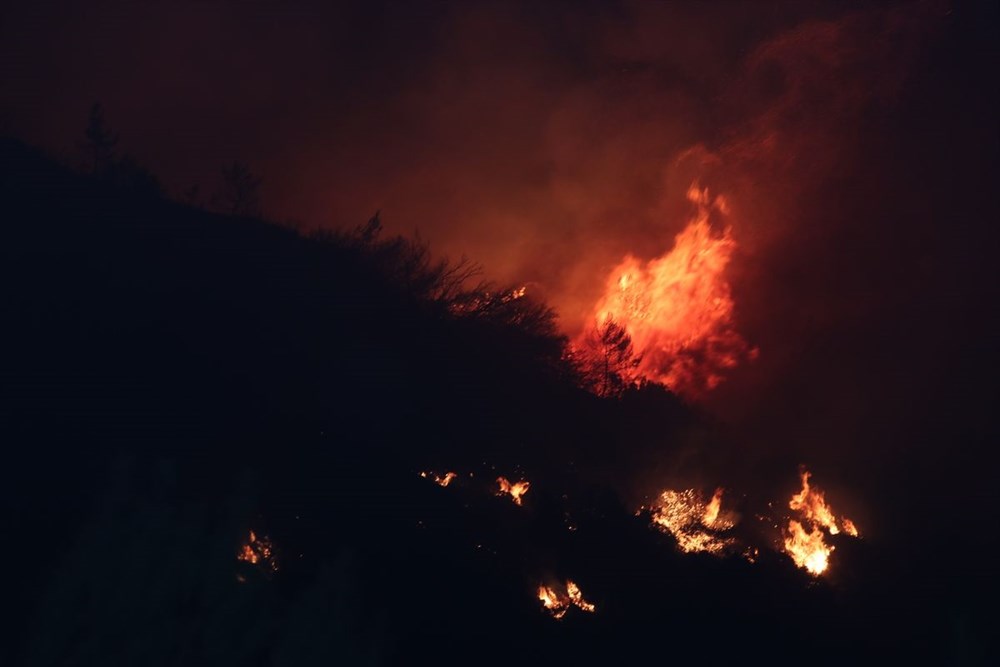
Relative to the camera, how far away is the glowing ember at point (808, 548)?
59.8 ft

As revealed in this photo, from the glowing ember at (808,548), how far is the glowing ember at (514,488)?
5.75 metres

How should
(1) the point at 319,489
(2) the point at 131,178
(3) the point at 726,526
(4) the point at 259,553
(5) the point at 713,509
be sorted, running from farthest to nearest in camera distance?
1. (2) the point at 131,178
2. (5) the point at 713,509
3. (3) the point at 726,526
4. (1) the point at 319,489
5. (4) the point at 259,553

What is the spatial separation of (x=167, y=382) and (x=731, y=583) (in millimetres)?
11280

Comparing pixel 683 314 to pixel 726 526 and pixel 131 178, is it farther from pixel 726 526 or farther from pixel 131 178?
pixel 131 178

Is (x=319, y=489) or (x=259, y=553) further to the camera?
(x=319, y=489)

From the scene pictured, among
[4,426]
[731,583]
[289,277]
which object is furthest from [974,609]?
[4,426]

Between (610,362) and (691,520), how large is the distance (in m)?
6.55

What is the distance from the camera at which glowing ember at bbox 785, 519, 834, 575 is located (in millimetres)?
18219

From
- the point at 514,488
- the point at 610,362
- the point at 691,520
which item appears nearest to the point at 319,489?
the point at 514,488

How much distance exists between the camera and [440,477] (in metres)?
17.1

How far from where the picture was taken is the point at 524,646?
1489 cm

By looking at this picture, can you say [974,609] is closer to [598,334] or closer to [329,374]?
[598,334]

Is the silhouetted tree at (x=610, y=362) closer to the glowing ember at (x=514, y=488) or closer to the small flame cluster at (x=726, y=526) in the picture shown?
the small flame cluster at (x=726, y=526)

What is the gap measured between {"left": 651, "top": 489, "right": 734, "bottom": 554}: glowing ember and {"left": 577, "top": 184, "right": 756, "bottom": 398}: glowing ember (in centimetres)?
647
